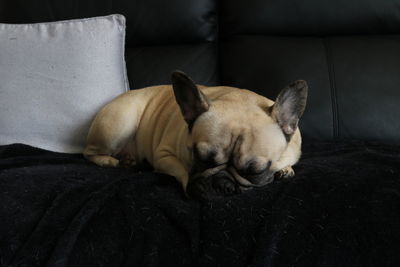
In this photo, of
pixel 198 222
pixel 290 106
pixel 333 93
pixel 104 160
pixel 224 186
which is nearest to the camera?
pixel 198 222

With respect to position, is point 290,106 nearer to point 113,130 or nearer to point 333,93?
point 333,93

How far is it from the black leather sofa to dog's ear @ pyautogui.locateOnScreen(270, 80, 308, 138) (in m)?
0.14

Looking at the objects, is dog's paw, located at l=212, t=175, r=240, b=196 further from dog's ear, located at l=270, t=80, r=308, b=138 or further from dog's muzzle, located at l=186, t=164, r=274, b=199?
dog's ear, located at l=270, t=80, r=308, b=138

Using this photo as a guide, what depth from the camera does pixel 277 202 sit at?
917 mm

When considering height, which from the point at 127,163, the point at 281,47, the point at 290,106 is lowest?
the point at 127,163

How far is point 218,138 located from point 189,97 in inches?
6.3

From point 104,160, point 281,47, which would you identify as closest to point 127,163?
point 104,160

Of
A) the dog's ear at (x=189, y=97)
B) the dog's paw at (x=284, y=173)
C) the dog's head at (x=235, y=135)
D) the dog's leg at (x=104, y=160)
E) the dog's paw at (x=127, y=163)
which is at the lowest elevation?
the dog's paw at (x=127, y=163)

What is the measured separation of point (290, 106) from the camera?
110 cm

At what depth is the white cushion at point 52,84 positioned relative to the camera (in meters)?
1.42

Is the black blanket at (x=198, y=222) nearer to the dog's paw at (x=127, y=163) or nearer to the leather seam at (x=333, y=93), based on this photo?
the dog's paw at (x=127, y=163)

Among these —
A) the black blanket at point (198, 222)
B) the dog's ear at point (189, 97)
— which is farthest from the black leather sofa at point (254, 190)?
the dog's ear at point (189, 97)

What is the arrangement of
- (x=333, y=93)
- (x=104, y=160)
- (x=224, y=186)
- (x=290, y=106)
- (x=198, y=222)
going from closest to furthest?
(x=198, y=222)
(x=224, y=186)
(x=290, y=106)
(x=104, y=160)
(x=333, y=93)

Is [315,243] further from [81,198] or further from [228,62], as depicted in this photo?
[228,62]
